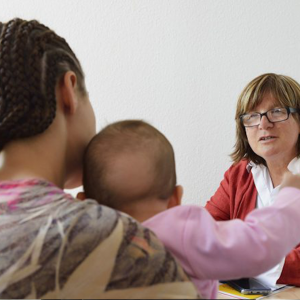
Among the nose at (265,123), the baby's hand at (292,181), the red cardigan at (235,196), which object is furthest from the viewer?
the red cardigan at (235,196)

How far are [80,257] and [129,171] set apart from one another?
0.23 metres

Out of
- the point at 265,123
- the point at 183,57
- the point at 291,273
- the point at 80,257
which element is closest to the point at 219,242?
the point at 80,257

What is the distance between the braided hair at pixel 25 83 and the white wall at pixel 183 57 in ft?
6.05

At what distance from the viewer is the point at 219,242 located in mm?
707

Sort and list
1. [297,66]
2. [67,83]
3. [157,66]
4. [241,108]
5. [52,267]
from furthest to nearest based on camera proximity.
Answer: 1. [157,66]
2. [297,66]
3. [241,108]
4. [67,83]
5. [52,267]

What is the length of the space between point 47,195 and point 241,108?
1410 millimetres

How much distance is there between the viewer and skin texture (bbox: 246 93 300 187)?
1869mm

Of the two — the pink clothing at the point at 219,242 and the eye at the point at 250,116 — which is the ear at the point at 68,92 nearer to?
the pink clothing at the point at 219,242

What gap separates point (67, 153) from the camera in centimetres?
82

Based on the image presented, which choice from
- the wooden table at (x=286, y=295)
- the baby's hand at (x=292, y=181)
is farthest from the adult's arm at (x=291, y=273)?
the baby's hand at (x=292, y=181)

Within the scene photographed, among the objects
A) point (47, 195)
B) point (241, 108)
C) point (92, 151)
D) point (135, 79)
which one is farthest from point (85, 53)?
point (47, 195)

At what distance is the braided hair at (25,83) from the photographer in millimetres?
732

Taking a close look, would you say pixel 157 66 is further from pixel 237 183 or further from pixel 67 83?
pixel 67 83

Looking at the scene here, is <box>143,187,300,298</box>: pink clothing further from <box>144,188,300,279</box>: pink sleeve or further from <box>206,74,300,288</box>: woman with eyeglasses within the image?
<box>206,74,300,288</box>: woman with eyeglasses
